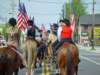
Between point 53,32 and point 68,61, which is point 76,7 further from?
point 68,61

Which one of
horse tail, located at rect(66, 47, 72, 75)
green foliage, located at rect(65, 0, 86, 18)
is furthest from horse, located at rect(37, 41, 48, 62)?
green foliage, located at rect(65, 0, 86, 18)

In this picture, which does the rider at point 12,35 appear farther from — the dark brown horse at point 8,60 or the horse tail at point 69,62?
the horse tail at point 69,62

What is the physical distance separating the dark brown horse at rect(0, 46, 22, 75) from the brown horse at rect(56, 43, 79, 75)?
149cm

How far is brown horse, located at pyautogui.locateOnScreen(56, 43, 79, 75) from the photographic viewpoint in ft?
55.6

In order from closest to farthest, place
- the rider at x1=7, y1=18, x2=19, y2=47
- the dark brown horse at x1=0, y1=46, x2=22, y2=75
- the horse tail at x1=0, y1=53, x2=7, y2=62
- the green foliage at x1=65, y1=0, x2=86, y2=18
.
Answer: the horse tail at x1=0, y1=53, x2=7, y2=62 → the dark brown horse at x1=0, y1=46, x2=22, y2=75 → the rider at x1=7, y1=18, x2=19, y2=47 → the green foliage at x1=65, y1=0, x2=86, y2=18

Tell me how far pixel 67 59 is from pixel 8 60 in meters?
1.99

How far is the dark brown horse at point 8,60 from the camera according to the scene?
1616cm

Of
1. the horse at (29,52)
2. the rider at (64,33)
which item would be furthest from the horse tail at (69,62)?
the horse at (29,52)

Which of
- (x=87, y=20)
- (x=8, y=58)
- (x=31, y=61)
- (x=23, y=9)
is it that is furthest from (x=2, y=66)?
(x=87, y=20)

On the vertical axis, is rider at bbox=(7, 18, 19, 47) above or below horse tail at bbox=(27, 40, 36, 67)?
above

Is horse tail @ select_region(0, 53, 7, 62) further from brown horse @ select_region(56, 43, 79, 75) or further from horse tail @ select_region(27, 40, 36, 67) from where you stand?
horse tail @ select_region(27, 40, 36, 67)

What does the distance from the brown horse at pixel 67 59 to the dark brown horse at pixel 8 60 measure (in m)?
1.49

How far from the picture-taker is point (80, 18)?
147m

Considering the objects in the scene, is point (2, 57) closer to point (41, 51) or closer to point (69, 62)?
point (69, 62)
